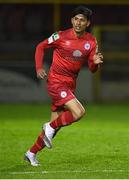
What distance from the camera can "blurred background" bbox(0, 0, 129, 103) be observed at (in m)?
22.1

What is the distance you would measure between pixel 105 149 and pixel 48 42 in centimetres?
245

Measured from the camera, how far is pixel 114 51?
2327 cm

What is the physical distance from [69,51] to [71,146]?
2.46 meters

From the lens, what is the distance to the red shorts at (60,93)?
425 inches

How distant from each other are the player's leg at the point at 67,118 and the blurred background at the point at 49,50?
11.0 m

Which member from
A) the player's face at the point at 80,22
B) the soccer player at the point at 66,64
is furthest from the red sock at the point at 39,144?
the player's face at the point at 80,22

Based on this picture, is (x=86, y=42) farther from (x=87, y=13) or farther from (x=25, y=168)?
(x=25, y=168)

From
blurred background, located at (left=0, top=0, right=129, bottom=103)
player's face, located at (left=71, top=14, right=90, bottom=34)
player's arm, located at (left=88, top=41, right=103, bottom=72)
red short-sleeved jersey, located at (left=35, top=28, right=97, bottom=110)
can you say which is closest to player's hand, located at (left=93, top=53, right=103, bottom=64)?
player's arm, located at (left=88, top=41, right=103, bottom=72)

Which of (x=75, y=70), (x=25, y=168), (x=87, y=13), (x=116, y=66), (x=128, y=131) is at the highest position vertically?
(x=87, y=13)

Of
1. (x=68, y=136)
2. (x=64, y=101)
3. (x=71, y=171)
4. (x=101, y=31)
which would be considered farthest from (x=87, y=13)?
(x=101, y=31)

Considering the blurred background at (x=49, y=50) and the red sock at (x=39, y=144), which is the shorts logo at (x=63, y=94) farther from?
the blurred background at (x=49, y=50)

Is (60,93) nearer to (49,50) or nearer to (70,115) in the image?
(70,115)

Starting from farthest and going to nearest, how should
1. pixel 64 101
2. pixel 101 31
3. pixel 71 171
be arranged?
pixel 101 31, pixel 64 101, pixel 71 171

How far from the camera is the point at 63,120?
1071cm
